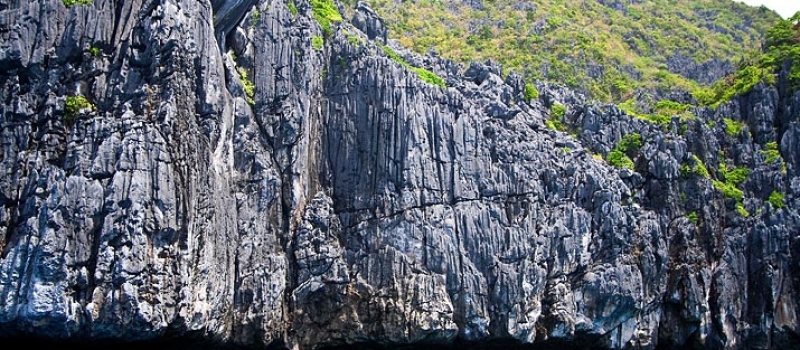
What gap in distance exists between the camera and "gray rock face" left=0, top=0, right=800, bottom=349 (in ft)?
79.5

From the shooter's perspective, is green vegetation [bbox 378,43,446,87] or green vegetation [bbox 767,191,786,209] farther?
green vegetation [bbox 767,191,786,209]

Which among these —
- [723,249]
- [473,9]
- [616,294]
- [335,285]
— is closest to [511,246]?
[616,294]

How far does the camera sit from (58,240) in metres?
23.5

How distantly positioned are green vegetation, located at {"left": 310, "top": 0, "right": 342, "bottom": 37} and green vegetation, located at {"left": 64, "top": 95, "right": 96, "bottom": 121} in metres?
9.87

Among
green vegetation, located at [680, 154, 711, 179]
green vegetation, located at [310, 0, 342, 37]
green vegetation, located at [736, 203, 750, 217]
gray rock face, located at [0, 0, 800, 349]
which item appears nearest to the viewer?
gray rock face, located at [0, 0, 800, 349]

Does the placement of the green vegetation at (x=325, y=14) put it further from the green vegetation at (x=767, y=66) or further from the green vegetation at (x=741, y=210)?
the green vegetation at (x=767, y=66)

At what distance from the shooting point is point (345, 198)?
30.4 metres

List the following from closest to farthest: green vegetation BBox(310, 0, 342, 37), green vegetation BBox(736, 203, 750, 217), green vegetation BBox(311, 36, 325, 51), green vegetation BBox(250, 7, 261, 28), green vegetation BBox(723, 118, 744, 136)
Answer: green vegetation BBox(250, 7, 261, 28)
green vegetation BBox(311, 36, 325, 51)
green vegetation BBox(310, 0, 342, 37)
green vegetation BBox(736, 203, 750, 217)
green vegetation BBox(723, 118, 744, 136)

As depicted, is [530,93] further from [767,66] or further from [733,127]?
[767,66]

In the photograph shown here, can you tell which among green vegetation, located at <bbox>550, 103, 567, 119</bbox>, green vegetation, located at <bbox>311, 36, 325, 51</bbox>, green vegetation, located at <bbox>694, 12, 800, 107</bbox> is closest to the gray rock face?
green vegetation, located at <bbox>311, 36, 325, 51</bbox>

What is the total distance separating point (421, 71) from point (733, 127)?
48.4 ft

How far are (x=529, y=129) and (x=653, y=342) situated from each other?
9150 mm

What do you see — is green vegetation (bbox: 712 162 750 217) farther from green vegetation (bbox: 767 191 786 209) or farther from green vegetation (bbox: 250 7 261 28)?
green vegetation (bbox: 250 7 261 28)

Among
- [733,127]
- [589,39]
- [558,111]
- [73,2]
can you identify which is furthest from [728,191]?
[73,2]
